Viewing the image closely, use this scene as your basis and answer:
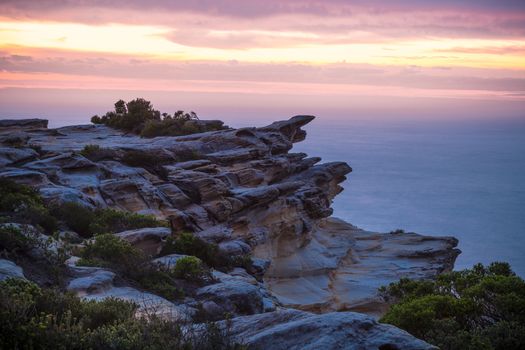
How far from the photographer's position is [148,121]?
45469 millimetres

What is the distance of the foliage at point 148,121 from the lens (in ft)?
145

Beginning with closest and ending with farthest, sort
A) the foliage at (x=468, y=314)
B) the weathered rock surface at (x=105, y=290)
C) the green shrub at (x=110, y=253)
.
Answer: the foliage at (x=468, y=314), the weathered rock surface at (x=105, y=290), the green shrub at (x=110, y=253)

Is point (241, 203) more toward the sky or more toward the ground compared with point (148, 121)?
more toward the ground

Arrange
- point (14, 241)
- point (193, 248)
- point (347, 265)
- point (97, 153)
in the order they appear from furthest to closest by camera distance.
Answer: point (347, 265), point (97, 153), point (193, 248), point (14, 241)

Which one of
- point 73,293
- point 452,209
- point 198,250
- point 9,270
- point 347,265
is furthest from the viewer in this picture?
point 452,209

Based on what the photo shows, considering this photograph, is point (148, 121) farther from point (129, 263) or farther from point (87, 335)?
point (87, 335)

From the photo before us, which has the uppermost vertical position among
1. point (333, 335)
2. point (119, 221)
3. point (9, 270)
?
point (333, 335)

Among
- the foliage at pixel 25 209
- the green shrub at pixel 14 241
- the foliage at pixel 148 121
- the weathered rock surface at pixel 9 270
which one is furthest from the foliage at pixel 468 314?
the foliage at pixel 148 121

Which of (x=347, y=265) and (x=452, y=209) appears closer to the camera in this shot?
(x=347, y=265)

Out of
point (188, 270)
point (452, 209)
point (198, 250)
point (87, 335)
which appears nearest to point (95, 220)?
point (198, 250)

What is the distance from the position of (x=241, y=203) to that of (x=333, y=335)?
82.3ft

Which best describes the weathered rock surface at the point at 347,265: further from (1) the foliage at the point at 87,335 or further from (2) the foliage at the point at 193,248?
(1) the foliage at the point at 87,335

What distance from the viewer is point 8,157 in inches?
1179

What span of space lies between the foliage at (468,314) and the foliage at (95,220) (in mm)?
10904
